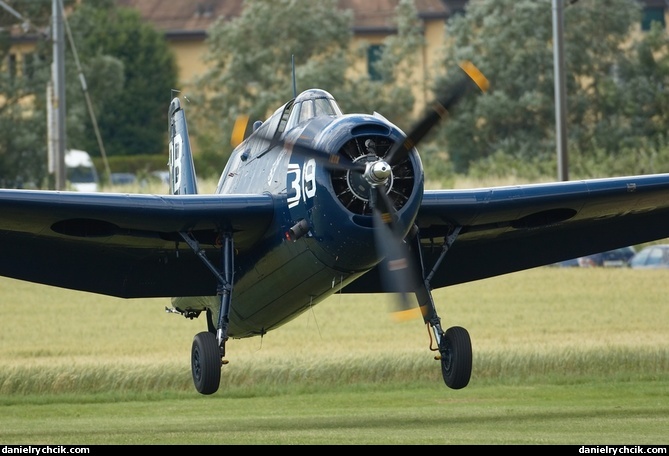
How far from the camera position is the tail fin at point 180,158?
22.7 m

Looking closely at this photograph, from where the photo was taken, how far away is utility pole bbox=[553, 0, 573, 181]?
41.6 m

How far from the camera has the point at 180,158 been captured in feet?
76.0

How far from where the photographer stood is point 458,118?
7731cm

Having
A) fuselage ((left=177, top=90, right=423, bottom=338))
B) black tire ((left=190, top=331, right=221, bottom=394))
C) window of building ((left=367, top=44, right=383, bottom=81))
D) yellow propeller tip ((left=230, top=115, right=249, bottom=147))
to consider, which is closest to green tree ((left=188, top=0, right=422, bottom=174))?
window of building ((left=367, top=44, right=383, bottom=81))

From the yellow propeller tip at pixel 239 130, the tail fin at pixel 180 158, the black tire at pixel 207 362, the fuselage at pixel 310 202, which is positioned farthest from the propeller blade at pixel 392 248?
the tail fin at pixel 180 158

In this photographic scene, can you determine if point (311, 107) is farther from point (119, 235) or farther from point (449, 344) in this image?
point (449, 344)

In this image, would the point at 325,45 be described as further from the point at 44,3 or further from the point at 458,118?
the point at 44,3

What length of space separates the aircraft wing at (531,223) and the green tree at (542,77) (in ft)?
167

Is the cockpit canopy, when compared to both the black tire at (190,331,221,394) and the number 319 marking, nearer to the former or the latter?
the number 319 marking

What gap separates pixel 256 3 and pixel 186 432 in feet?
222

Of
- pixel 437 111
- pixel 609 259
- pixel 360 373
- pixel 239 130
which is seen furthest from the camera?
pixel 609 259

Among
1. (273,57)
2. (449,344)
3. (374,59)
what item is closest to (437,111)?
(449,344)

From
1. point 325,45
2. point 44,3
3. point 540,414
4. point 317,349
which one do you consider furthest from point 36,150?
point 540,414

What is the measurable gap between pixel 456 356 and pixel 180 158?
6685mm
